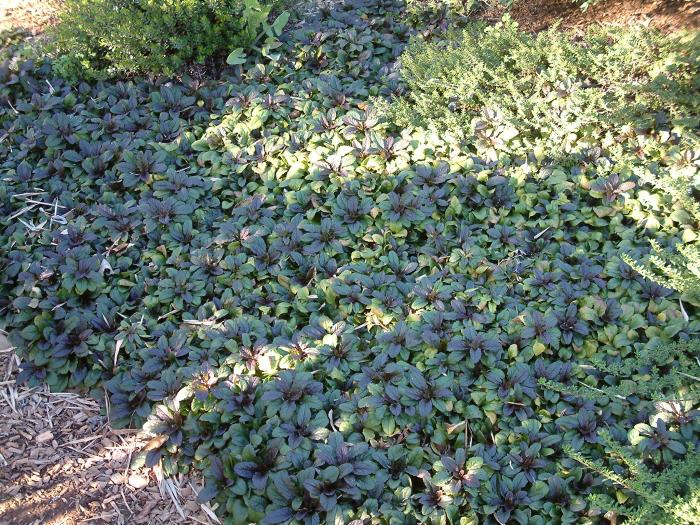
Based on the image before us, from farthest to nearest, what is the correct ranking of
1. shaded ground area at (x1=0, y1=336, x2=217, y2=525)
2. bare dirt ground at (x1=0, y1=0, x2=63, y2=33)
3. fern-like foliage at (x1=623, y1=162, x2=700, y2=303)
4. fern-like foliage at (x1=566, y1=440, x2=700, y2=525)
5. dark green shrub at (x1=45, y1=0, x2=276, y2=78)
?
1. bare dirt ground at (x1=0, y1=0, x2=63, y2=33)
2. dark green shrub at (x1=45, y1=0, x2=276, y2=78)
3. shaded ground area at (x1=0, y1=336, x2=217, y2=525)
4. fern-like foliage at (x1=623, y1=162, x2=700, y2=303)
5. fern-like foliage at (x1=566, y1=440, x2=700, y2=525)

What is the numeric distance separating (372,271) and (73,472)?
1734 mm

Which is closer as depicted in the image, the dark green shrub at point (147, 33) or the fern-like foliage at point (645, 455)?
the fern-like foliage at point (645, 455)

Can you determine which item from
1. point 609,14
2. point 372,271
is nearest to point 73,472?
point 372,271

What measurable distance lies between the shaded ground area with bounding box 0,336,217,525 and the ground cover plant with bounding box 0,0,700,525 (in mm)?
146

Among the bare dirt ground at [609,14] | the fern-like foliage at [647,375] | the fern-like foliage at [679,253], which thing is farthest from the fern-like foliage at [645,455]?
the bare dirt ground at [609,14]

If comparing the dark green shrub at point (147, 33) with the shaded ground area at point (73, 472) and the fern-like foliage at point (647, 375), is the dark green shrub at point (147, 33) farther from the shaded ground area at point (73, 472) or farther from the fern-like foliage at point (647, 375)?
the fern-like foliage at point (647, 375)

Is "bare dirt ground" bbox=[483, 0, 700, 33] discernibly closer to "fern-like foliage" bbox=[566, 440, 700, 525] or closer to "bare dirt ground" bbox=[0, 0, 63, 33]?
"fern-like foliage" bbox=[566, 440, 700, 525]

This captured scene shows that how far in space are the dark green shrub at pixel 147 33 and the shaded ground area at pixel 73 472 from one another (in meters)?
2.23

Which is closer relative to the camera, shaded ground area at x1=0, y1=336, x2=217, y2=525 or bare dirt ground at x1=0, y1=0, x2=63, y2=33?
shaded ground area at x1=0, y1=336, x2=217, y2=525

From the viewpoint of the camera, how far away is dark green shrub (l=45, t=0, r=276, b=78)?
403 cm

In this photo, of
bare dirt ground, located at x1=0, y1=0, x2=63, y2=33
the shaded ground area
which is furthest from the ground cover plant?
bare dirt ground, located at x1=0, y1=0, x2=63, y2=33

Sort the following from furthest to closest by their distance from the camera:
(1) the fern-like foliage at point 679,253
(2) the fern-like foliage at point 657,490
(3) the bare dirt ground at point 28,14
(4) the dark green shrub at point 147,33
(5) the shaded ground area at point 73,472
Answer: (3) the bare dirt ground at point 28,14 < (4) the dark green shrub at point 147,33 < (5) the shaded ground area at point 73,472 < (1) the fern-like foliage at point 679,253 < (2) the fern-like foliage at point 657,490

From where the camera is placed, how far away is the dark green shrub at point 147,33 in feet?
13.2

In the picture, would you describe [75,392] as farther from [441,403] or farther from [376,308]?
[441,403]
